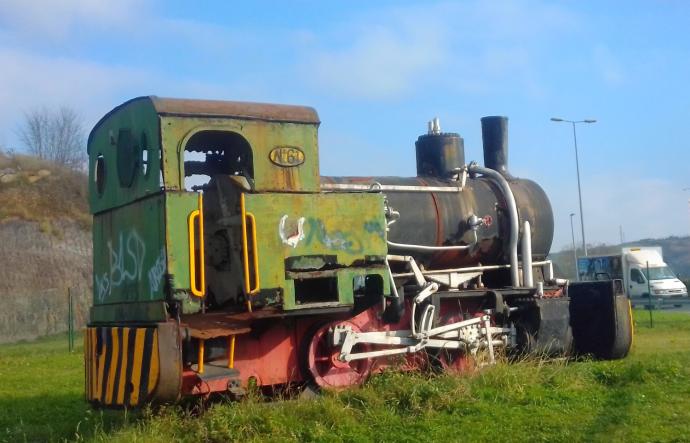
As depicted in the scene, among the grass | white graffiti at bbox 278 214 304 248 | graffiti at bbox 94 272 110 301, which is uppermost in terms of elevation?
the grass

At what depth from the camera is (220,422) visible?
7.18m

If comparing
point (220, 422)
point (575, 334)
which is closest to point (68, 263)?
point (575, 334)

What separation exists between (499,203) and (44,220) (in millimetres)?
26498

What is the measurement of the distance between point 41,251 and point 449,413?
27.8m

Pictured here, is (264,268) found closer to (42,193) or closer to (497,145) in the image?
(497,145)

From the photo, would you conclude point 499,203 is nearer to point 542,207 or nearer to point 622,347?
point 542,207

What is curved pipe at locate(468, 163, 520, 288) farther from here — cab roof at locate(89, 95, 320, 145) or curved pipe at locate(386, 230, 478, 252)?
cab roof at locate(89, 95, 320, 145)

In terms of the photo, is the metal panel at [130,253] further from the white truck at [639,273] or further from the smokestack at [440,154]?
the white truck at [639,273]

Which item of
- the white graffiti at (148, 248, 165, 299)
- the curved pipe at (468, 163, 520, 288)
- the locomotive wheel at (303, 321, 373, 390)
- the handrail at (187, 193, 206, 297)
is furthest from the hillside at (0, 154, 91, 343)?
the handrail at (187, 193, 206, 297)

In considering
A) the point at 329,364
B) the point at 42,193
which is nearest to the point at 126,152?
the point at 329,364

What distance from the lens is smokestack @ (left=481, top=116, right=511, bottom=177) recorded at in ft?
37.3

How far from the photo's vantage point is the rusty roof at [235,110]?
24.2 ft

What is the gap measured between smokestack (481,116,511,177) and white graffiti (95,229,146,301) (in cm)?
530

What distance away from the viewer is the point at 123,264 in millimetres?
8109
